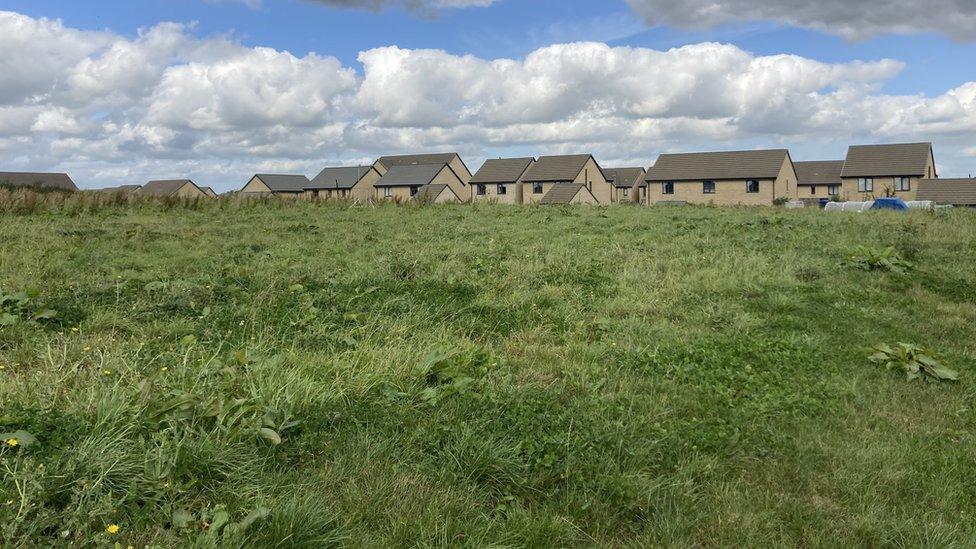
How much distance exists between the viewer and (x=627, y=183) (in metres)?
96.1

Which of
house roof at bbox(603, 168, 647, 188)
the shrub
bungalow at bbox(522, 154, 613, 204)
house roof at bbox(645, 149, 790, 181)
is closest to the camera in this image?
the shrub

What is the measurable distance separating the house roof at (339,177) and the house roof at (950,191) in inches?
2318

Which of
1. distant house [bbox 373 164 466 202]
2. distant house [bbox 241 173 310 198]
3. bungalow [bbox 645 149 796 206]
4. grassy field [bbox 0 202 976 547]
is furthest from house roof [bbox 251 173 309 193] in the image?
grassy field [bbox 0 202 976 547]

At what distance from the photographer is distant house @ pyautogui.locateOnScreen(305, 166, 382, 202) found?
8056 cm

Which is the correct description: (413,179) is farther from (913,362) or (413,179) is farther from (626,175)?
(913,362)

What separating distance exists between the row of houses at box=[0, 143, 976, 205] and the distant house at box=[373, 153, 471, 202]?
477 mm

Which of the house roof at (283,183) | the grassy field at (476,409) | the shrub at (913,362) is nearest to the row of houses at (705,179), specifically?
the house roof at (283,183)

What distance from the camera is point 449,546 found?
3129 millimetres

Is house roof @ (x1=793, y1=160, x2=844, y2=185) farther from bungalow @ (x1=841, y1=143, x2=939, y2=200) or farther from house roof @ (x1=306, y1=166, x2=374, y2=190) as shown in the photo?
house roof @ (x1=306, y1=166, x2=374, y2=190)

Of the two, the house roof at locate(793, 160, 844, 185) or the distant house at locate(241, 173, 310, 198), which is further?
the distant house at locate(241, 173, 310, 198)

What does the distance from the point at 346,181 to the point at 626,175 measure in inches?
1719

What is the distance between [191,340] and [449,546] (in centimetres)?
350

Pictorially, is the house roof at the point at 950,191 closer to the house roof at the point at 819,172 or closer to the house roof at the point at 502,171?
the house roof at the point at 819,172

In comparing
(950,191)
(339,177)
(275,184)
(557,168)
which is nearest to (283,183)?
(275,184)
